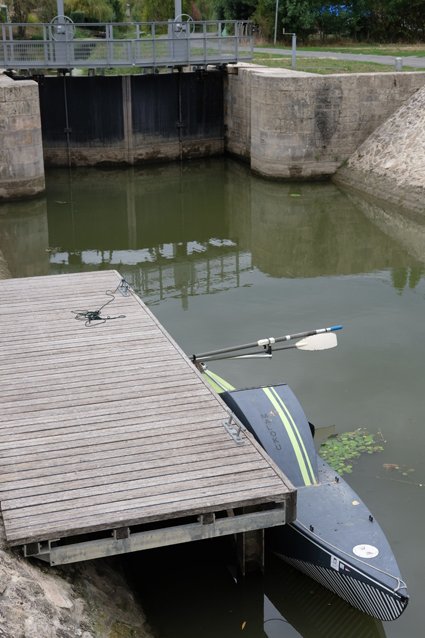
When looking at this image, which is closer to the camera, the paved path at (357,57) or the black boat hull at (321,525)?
the black boat hull at (321,525)

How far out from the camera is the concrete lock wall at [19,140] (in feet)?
61.6

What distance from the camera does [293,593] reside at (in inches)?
273

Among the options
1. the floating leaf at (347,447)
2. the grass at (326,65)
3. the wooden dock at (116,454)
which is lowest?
the floating leaf at (347,447)

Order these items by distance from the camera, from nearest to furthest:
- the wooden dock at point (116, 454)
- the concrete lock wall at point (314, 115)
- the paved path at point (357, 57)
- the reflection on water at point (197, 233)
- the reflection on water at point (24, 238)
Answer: the wooden dock at point (116, 454) < the reflection on water at point (197, 233) < the reflection on water at point (24, 238) < the concrete lock wall at point (314, 115) < the paved path at point (357, 57)

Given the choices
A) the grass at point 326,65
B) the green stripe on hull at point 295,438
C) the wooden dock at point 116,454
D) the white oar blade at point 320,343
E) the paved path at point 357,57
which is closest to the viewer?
the wooden dock at point 116,454

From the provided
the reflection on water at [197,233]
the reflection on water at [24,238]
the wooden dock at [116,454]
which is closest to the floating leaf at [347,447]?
the wooden dock at [116,454]

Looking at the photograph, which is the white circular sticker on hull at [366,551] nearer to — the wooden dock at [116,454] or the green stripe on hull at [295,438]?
the wooden dock at [116,454]

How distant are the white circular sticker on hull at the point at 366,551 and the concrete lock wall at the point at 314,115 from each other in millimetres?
15990

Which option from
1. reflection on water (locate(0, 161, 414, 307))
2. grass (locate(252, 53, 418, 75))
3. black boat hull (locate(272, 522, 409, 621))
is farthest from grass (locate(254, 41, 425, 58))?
black boat hull (locate(272, 522, 409, 621))

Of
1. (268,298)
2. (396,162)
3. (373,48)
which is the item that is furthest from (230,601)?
(373,48)

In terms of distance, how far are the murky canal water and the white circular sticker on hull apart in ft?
1.72

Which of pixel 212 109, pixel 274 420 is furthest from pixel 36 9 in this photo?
pixel 274 420

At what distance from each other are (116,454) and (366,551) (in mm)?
2006

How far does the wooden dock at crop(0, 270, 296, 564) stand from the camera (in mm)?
5969
